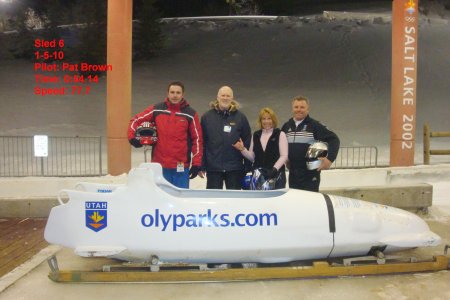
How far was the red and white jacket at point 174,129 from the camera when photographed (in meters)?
4.29

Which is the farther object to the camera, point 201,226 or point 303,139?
point 303,139

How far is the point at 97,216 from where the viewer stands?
3.52 m

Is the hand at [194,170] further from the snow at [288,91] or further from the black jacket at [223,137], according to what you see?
the snow at [288,91]

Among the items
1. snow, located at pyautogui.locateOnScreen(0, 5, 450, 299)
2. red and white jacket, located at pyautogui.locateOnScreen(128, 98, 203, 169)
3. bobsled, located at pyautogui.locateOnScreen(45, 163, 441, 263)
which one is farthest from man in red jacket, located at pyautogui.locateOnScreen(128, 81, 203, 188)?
snow, located at pyautogui.locateOnScreen(0, 5, 450, 299)

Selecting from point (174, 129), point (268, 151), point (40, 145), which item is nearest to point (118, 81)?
point (40, 145)

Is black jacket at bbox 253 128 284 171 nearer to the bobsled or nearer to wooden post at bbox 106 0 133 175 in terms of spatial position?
the bobsled

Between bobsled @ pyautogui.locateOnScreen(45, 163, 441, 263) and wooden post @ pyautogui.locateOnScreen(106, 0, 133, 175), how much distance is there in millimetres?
4021

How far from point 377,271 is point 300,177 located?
3.60 ft

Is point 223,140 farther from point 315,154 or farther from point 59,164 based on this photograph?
point 59,164

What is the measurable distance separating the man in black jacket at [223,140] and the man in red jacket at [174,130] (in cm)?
11

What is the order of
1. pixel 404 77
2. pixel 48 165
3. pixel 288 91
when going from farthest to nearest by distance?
pixel 288 91
pixel 48 165
pixel 404 77

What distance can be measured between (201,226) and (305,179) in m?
1.28

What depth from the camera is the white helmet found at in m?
4.03

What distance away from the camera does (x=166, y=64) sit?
22203 mm
